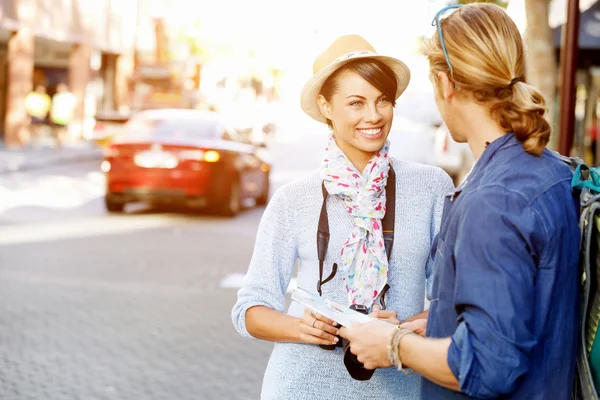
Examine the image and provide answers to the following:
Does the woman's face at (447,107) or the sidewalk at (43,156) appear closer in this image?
the woman's face at (447,107)

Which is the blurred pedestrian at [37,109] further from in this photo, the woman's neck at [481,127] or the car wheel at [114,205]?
the woman's neck at [481,127]

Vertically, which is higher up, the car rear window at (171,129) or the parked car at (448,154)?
the car rear window at (171,129)

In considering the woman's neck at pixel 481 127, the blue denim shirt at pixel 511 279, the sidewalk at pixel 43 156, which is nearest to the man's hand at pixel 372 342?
the blue denim shirt at pixel 511 279

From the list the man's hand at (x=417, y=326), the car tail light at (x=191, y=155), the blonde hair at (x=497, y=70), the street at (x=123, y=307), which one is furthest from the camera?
the car tail light at (x=191, y=155)

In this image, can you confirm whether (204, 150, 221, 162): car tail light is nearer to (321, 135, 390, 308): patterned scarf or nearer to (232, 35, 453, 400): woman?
(232, 35, 453, 400): woman

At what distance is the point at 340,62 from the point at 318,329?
780 millimetres

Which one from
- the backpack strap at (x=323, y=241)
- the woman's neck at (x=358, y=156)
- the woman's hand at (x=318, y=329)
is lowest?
the woman's hand at (x=318, y=329)

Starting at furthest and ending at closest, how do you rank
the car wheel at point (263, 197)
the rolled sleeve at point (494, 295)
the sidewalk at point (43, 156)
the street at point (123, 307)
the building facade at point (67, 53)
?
the building facade at point (67, 53) → the sidewalk at point (43, 156) → the car wheel at point (263, 197) → the street at point (123, 307) → the rolled sleeve at point (494, 295)

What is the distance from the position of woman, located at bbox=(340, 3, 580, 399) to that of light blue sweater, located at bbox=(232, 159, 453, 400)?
0.50 meters

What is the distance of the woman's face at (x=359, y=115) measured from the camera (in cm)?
275

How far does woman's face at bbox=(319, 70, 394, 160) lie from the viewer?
2754 millimetres

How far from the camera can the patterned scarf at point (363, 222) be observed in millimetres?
2570

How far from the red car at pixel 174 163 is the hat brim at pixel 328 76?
11312mm

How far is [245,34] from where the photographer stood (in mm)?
66062
